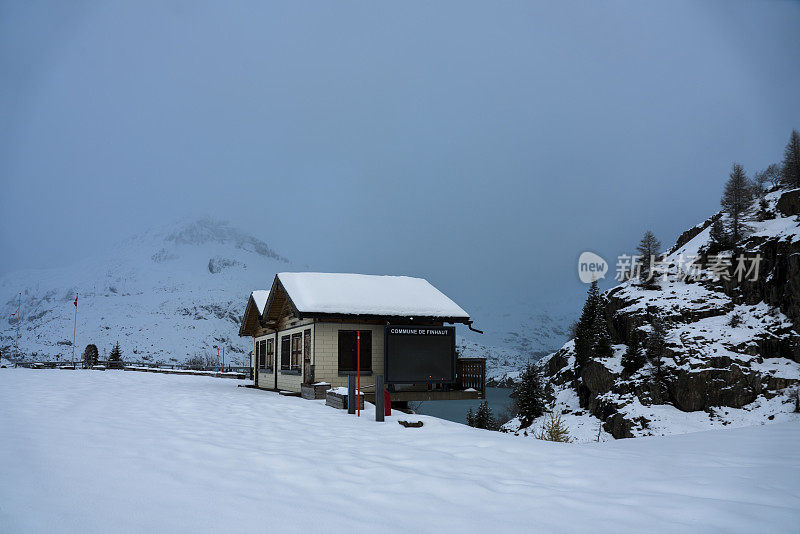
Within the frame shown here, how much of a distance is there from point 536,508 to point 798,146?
3154 inches

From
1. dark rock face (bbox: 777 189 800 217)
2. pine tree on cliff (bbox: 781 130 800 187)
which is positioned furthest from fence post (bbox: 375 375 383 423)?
pine tree on cliff (bbox: 781 130 800 187)

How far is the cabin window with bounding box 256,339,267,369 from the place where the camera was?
27669mm

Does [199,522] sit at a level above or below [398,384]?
above

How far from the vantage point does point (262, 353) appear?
2842 centimetres

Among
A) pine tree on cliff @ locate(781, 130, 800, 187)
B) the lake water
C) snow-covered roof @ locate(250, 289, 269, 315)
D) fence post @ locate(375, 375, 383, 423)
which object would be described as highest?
pine tree on cliff @ locate(781, 130, 800, 187)

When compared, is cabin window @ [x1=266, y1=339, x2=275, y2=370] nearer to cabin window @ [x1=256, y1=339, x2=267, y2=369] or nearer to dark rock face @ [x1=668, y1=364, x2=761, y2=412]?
cabin window @ [x1=256, y1=339, x2=267, y2=369]

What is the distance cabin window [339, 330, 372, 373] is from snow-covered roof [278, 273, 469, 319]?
1152 millimetres

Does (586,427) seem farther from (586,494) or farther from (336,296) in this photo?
(586,494)

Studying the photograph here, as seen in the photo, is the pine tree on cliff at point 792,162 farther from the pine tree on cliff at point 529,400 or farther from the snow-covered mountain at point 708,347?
the pine tree on cliff at point 529,400

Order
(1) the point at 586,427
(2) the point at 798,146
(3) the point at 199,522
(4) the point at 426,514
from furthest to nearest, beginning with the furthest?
1. (2) the point at 798,146
2. (1) the point at 586,427
3. (4) the point at 426,514
4. (3) the point at 199,522

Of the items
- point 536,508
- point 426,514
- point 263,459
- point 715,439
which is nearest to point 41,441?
point 263,459

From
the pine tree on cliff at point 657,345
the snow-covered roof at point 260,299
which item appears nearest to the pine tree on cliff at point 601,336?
the pine tree on cliff at point 657,345

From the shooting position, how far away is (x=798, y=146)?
64.1 m

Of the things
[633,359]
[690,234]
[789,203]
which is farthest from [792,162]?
[633,359]
